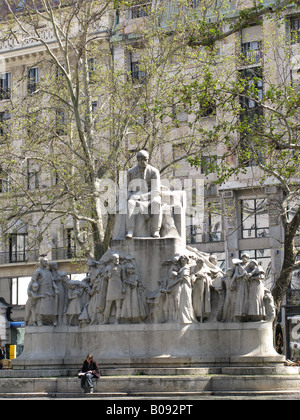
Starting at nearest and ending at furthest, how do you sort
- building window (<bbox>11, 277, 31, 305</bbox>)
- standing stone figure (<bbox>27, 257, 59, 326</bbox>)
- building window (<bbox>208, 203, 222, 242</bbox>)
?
standing stone figure (<bbox>27, 257, 59, 326</bbox>) < building window (<bbox>208, 203, 222, 242</bbox>) < building window (<bbox>11, 277, 31, 305</bbox>)

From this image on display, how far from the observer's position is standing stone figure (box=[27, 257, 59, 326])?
18.9 m

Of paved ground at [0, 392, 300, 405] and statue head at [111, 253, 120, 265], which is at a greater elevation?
statue head at [111, 253, 120, 265]

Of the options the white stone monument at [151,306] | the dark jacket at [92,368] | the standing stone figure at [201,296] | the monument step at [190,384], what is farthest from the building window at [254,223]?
the dark jacket at [92,368]

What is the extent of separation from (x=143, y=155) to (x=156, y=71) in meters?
10.3

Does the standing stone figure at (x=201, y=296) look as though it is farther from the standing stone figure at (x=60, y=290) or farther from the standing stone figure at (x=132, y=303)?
the standing stone figure at (x=60, y=290)

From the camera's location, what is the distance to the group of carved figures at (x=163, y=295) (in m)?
17.9

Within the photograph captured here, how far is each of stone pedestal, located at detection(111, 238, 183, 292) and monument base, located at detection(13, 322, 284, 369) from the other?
1.17 meters

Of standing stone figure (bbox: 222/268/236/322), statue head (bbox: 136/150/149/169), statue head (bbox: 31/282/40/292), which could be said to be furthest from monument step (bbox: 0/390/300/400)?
statue head (bbox: 136/150/149/169)

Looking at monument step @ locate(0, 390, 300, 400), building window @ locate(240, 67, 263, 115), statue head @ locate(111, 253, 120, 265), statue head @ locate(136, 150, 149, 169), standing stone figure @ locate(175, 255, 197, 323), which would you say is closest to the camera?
monument step @ locate(0, 390, 300, 400)

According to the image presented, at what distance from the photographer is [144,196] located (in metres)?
19.4

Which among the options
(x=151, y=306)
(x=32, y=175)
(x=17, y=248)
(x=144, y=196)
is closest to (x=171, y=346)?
(x=151, y=306)

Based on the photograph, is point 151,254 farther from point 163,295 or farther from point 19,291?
point 19,291

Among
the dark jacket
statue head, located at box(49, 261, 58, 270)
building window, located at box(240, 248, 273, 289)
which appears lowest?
the dark jacket

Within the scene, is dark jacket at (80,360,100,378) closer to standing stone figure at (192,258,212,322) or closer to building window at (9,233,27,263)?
standing stone figure at (192,258,212,322)
